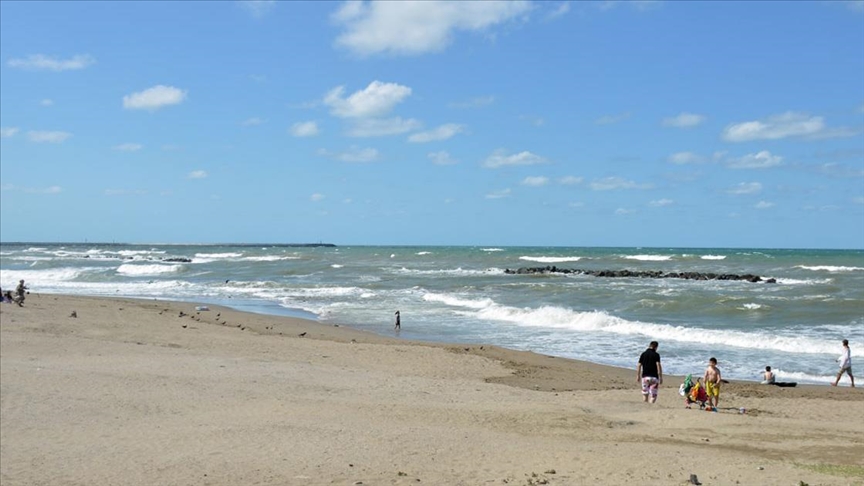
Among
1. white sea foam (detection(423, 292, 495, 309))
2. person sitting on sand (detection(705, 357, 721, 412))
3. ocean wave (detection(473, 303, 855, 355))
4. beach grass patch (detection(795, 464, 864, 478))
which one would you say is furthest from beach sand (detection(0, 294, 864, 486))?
white sea foam (detection(423, 292, 495, 309))

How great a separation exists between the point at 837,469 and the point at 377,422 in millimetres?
5922

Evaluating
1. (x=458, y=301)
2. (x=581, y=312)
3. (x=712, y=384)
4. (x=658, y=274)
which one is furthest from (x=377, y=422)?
(x=658, y=274)

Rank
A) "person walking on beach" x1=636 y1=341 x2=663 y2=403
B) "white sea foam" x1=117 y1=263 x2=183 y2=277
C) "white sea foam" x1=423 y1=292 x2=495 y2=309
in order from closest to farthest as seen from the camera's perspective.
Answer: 1. "person walking on beach" x1=636 y1=341 x2=663 y2=403
2. "white sea foam" x1=423 y1=292 x2=495 y2=309
3. "white sea foam" x1=117 y1=263 x2=183 y2=277

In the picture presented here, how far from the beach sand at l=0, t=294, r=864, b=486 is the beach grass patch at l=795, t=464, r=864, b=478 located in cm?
3

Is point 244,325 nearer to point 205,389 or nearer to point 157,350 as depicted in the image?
point 157,350

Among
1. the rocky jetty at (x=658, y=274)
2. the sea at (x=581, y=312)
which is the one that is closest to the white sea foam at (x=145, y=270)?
the sea at (x=581, y=312)

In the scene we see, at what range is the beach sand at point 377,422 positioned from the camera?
8578 millimetres

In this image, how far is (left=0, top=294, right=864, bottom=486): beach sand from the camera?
8.58 m

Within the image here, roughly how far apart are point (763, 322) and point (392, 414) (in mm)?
19309

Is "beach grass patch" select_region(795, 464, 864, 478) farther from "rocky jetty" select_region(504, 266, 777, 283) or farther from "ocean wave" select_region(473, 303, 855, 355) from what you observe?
"rocky jetty" select_region(504, 266, 777, 283)

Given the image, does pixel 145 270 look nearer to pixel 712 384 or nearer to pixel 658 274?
pixel 658 274

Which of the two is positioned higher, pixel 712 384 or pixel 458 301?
pixel 712 384

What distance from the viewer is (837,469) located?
28.4ft

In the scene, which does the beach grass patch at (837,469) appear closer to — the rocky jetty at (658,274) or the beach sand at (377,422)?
the beach sand at (377,422)
